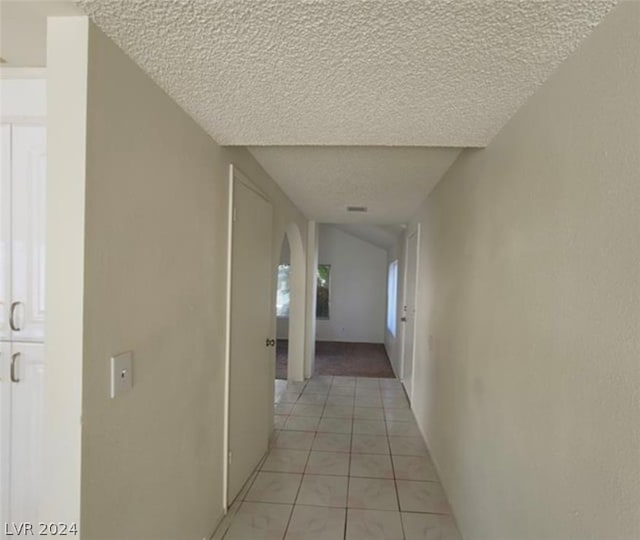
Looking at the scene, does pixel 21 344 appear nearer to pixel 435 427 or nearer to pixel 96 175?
pixel 96 175

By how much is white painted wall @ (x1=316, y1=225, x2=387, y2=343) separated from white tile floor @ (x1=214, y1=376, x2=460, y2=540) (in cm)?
481

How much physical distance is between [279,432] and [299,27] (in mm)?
3269

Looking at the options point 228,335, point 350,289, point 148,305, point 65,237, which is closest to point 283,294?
point 350,289

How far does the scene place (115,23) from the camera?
99 centimetres

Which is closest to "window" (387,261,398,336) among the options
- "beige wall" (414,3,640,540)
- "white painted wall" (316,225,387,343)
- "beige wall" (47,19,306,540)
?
"white painted wall" (316,225,387,343)

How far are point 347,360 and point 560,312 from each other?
5945 mm

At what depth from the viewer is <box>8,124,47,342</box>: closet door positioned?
122 cm

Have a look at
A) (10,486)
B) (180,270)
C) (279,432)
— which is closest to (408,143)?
(180,270)

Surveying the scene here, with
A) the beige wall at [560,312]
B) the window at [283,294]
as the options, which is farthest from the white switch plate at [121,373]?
the window at [283,294]

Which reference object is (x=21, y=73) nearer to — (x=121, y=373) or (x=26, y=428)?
(x=121, y=373)

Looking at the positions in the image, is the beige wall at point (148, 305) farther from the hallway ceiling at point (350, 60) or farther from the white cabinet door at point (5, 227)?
the white cabinet door at point (5, 227)

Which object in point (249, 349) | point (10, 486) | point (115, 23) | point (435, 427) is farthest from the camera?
point (435, 427)

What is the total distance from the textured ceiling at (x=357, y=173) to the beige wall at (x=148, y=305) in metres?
0.65

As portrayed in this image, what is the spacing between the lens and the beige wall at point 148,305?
3.43 ft
